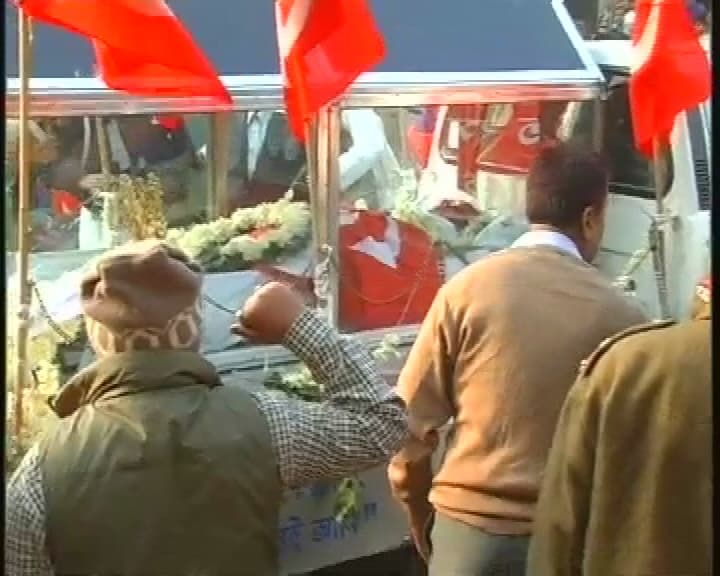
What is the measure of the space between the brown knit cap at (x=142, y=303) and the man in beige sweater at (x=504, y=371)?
61 centimetres

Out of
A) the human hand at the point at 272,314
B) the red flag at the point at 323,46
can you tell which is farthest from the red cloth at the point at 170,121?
the human hand at the point at 272,314

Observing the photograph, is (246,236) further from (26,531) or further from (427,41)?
(26,531)

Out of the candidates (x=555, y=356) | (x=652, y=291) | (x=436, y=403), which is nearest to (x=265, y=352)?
(x=436, y=403)

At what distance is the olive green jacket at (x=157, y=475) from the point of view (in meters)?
1.84

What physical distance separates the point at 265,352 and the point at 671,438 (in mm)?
1106

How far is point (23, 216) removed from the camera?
2432 mm

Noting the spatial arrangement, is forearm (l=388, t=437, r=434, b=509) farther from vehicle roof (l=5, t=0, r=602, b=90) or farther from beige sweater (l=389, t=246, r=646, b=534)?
vehicle roof (l=5, t=0, r=602, b=90)

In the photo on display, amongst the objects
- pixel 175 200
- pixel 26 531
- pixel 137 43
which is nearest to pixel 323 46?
pixel 137 43

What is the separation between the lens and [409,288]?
10.4 ft

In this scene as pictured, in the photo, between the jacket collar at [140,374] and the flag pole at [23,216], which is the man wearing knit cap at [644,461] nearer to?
the jacket collar at [140,374]

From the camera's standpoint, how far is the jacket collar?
1.86 metres

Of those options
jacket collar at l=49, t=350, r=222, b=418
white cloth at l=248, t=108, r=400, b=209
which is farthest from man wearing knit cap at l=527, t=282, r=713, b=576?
white cloth at l=248, t=108, r=400, b=209

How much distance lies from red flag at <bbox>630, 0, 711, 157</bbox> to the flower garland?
75 centimetres

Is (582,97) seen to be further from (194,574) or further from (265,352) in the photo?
(194,574)
